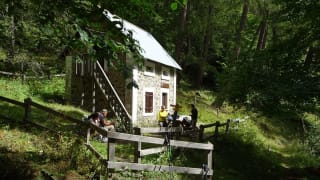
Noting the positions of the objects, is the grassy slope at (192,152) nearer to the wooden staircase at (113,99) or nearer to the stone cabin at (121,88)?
the stone cabin at (121,88)

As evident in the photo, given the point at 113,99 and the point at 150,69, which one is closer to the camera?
the point at 113,99

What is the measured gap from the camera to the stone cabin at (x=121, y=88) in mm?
18422

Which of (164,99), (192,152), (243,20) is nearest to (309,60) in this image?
(192,152)

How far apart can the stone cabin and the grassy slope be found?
1.26 metres

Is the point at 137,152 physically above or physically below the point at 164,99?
below

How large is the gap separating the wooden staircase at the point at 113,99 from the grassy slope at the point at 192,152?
63.2 inches

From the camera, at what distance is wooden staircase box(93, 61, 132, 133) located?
1662cm

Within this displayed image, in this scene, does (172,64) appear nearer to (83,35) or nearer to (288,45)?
(288,45)

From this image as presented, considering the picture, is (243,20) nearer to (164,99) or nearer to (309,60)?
(164,99)

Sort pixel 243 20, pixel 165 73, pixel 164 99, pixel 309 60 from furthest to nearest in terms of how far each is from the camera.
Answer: pixel 243 20 → pixel 164 99 → pixel 165 73 → pixel 309 60

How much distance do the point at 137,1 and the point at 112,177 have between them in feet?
12.5

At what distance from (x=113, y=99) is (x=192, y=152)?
5801 millimetres

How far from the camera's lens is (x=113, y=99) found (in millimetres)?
17922

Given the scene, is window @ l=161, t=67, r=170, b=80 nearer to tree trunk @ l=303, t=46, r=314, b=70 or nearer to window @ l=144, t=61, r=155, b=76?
window @ l=144, t=61, r=155, b=76
